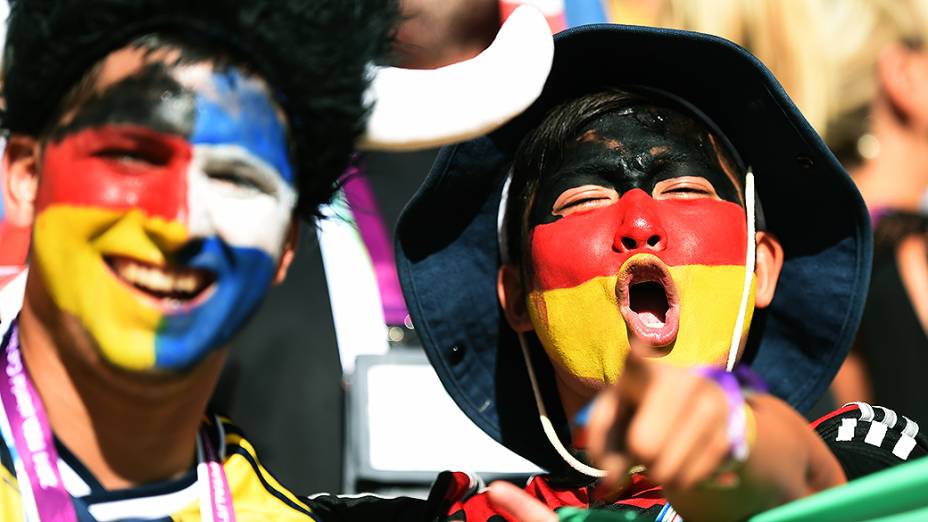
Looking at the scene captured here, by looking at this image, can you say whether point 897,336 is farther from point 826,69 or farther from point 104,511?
point 104,511

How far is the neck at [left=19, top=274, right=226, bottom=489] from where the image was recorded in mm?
2006

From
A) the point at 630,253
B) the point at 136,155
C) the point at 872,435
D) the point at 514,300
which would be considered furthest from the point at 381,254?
the point at 136,155

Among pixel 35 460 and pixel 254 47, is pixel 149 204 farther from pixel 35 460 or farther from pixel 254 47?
pixel 35 460

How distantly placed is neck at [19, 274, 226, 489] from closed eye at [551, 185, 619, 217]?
0.71 m

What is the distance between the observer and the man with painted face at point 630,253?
7.88 ft

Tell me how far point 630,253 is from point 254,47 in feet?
2.38

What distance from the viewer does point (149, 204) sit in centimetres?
192

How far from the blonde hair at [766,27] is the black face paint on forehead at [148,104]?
2.52 metres

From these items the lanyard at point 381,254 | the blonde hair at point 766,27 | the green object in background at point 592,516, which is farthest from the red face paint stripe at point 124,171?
the blonde hair at point 766,27

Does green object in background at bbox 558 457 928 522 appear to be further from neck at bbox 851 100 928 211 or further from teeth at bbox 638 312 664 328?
neck at bbox 851 100 928 211

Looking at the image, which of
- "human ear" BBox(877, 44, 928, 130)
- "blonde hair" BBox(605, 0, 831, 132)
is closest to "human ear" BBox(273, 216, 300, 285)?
"blonde hair" BBox(605, 0, 831, 132)

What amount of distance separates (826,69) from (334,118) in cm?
276

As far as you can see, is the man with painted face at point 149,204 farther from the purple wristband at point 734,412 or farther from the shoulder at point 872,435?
the shoulder at point 872,435

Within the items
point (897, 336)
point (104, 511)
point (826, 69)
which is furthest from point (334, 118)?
point (826, 69)
